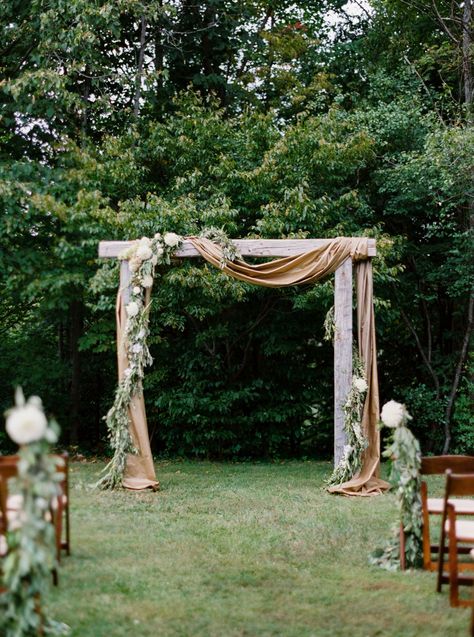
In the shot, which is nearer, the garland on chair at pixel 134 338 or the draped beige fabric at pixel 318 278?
the garland on chair at pixel 134 338

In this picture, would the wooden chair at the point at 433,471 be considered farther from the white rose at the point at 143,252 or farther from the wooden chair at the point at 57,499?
the white rose at the point at 143,252

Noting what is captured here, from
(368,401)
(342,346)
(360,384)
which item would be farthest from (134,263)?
(368,401)

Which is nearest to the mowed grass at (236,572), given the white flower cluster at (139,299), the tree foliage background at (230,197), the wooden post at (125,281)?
the white flower cluster at (139,299)

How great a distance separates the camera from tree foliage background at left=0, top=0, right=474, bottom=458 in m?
11.2

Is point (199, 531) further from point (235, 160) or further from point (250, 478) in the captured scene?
point (235, 160)

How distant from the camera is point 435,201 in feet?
37.9

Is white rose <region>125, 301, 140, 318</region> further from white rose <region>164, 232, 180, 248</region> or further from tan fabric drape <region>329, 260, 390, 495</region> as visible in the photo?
tan fabric drape <region>329, 260, 390, 495</region>

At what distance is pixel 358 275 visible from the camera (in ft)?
29.7

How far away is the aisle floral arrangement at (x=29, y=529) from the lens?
3.10m

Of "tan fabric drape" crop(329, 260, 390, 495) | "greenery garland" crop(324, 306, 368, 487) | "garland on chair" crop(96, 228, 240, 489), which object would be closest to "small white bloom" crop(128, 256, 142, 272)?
"garland on chair" crop(96, 228, 240, 489)

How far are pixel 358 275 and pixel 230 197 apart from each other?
314 centimetres

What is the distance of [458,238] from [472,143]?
1.79 metres

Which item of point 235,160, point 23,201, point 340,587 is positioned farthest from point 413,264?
point 340,587

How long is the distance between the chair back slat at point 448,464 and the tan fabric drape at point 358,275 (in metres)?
3.45
